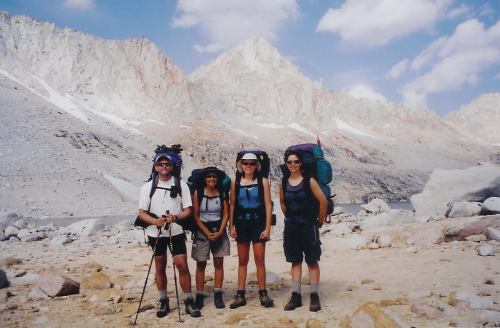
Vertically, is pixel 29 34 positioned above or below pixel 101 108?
above

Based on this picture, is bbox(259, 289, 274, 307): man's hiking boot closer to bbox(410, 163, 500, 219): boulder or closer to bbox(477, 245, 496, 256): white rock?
bbox(477, 245, 496, 256): white rock

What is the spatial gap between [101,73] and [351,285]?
12397 cm

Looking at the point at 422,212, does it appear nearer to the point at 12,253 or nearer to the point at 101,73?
the point at 12,253

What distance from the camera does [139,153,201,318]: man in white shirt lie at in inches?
227

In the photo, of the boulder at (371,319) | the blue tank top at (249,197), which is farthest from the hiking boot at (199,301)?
the boulder at (371,319)

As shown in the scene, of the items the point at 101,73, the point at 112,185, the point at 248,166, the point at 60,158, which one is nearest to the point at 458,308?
the point at 248,166

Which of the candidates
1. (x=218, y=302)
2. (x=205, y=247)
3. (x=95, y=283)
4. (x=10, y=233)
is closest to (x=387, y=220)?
(x=218, y=302)

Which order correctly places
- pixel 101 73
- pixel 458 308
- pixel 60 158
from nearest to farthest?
pixel 458 308 < pixel 60 158 < pixel 101 73

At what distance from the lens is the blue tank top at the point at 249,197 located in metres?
5.95

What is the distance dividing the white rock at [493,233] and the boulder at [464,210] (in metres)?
3.21

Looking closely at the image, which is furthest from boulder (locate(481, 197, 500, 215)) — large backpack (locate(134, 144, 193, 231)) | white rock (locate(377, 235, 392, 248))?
large backpack (locate(134, 144, 193, 231))

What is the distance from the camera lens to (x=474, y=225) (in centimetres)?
1065

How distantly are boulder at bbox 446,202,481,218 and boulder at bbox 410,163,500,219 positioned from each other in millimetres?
845

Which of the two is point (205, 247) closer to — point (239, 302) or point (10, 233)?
point (239, 302)
